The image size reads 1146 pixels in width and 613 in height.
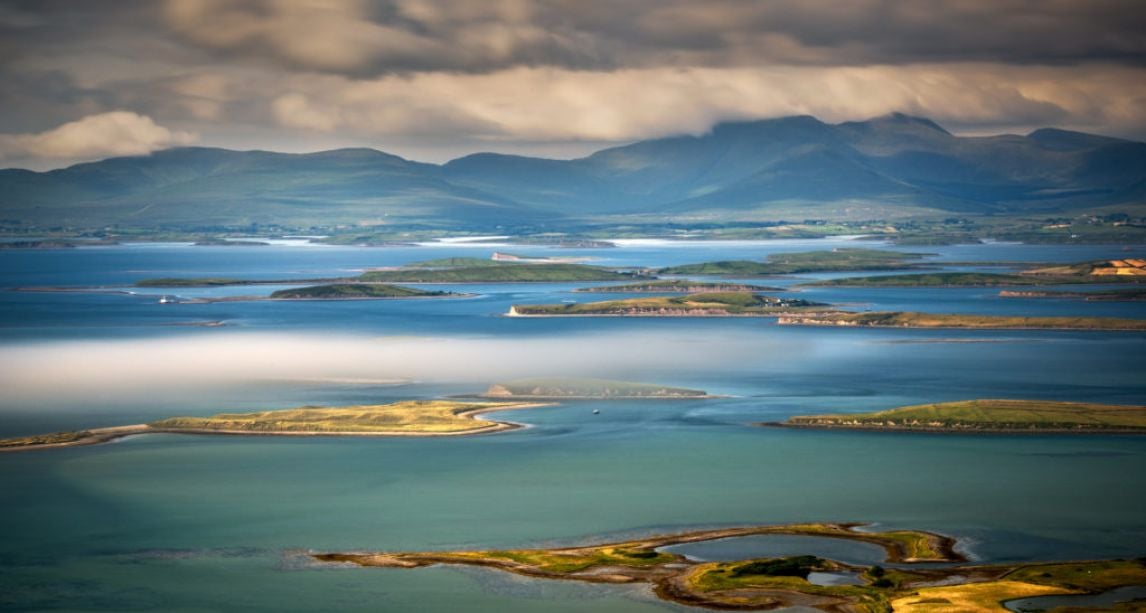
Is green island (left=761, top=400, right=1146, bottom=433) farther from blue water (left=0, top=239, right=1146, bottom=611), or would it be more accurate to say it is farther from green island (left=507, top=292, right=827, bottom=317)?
green island (left=507, top=292, right=827, bottom=317)

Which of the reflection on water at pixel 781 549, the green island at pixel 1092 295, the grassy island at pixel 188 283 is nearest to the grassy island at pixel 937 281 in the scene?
the green island at pixel 1092 295

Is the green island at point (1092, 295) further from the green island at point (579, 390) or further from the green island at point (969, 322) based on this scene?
the green island at point (579, 390)

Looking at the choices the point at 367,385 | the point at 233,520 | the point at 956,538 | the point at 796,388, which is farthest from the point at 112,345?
the point at 956,538

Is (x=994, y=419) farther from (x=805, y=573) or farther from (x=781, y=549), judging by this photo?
(x=805, y=573)

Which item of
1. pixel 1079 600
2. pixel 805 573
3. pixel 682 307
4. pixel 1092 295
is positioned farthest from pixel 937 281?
pixel 1079 600

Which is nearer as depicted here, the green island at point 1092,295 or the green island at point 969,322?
the green island at point 969,322

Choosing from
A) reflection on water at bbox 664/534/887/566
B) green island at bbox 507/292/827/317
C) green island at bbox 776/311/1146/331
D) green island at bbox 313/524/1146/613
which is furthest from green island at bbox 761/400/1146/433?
green island at bbox 507/292/827/317
